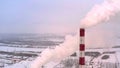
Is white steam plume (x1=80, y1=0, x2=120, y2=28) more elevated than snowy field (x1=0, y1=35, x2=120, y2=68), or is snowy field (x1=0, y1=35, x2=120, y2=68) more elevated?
Answer: white steam plume (x1=80, y1=0, x2=120, y2=28)

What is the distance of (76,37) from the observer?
630 centimetres

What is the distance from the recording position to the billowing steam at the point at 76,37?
5.73 m

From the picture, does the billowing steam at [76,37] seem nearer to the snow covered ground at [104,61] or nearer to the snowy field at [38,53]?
the snowy field at [38,53]

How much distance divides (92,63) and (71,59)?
0.43 meters

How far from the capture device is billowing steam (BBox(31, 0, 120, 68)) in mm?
5727

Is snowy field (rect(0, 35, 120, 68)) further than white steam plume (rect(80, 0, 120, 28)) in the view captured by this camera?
Yes

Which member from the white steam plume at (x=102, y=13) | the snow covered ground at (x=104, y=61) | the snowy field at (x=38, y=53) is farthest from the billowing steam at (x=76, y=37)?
the snow covered ground at (x=104, y=61)

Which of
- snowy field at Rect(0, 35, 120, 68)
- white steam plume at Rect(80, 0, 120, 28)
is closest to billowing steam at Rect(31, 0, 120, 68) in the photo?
white steam plume at Rect(80, 0, 120, 28)

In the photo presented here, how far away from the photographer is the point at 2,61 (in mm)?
7242

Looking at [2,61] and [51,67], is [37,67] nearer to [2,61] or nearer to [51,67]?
[51,67]

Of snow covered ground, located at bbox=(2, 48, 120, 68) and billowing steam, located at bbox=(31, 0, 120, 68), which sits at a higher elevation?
billowing steam, located at bbox=(31, 0, 120, 68)

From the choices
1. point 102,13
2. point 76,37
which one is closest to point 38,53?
point 76,37

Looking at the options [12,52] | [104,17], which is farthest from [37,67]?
[104,17]

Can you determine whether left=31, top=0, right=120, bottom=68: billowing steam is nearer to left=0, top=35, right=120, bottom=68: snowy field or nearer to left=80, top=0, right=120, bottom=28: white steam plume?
left=80, top=0, right=120, bottom=28: white steam plume
